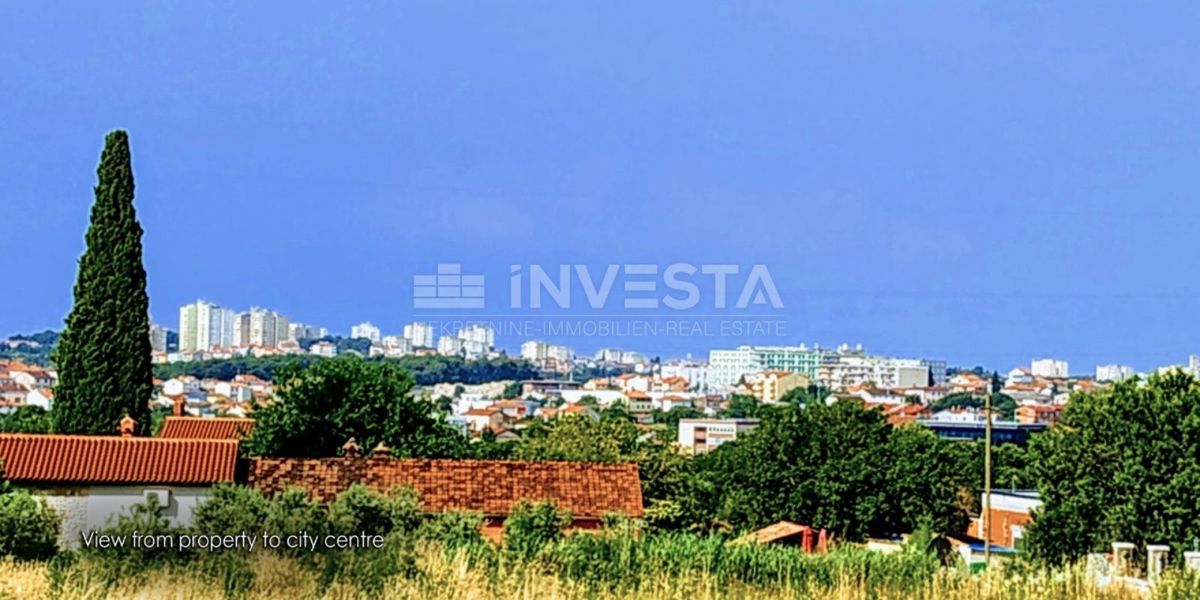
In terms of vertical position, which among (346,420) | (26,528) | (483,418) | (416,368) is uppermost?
(416,368)

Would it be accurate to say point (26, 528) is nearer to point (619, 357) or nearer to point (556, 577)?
point (556, 577)

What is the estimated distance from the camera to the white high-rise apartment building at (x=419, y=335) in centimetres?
14775

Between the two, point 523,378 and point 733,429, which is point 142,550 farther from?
point 523,378

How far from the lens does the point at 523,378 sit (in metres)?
164

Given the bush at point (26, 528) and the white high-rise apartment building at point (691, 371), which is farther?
the white high-rise apartment building at point (691, 371)

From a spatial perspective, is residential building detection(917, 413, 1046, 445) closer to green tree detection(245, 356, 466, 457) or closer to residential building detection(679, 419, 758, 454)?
residential building detection(679, 419, 758, 454)

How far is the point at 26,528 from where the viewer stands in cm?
1462

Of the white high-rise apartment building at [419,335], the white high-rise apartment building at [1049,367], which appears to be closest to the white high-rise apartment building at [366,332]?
the white high-rise apartment building at [419,335]

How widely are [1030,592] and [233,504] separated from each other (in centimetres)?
688

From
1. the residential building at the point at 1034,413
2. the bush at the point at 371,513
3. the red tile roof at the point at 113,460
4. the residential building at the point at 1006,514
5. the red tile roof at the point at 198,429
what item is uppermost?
the residential building at the point at 1034,413

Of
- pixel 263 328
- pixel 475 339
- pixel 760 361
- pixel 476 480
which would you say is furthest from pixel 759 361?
pixel 476 480

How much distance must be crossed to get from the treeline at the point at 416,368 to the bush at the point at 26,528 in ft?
330

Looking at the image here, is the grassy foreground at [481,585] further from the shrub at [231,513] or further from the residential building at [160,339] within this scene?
the residential building at [160,339]

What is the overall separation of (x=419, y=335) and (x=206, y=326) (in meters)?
20.2
